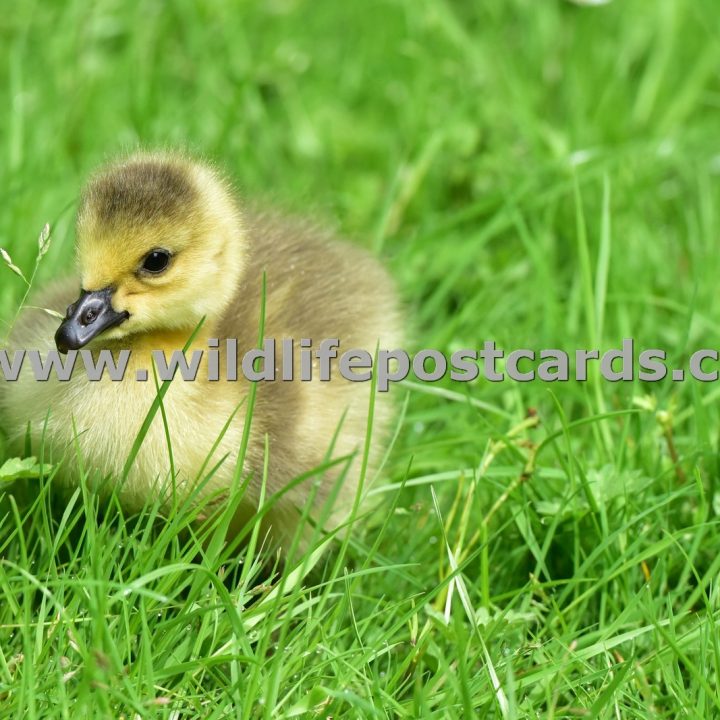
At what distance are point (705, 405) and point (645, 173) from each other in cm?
95

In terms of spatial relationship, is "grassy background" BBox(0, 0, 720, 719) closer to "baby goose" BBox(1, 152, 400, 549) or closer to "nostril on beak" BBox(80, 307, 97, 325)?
"baby goose" BBox(1, 152, 400, 549)

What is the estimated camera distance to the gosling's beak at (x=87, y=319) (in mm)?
1878

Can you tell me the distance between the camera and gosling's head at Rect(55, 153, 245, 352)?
1908 mm

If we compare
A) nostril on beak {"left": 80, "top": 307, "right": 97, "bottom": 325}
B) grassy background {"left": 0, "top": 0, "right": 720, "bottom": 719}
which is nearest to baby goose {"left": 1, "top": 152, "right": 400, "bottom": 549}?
nostril on beak {"left": 80, "top": 307, "right": 97, "bottom": 325}

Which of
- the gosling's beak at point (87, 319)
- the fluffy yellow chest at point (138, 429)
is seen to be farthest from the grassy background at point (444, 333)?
the gosling's beak at point (87, 319)

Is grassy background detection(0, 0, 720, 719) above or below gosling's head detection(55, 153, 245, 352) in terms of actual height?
below

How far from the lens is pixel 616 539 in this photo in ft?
6.75

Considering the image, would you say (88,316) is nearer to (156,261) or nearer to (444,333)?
(156,261)

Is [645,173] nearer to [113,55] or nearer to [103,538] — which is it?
[113,55]

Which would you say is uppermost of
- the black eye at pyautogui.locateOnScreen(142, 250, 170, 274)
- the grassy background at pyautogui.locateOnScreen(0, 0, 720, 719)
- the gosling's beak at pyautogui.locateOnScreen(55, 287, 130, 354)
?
the black eye at pyautogui.locateOnScreen(142, 250, 170, 274)

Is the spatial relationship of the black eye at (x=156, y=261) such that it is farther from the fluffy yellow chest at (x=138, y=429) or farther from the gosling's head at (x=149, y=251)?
the fluffy yellow chest at (x=138, y=429)

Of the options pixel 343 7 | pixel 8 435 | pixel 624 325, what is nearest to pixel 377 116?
pixel 343 7

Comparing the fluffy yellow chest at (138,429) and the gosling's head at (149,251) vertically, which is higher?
the gosling's head at (149,251)

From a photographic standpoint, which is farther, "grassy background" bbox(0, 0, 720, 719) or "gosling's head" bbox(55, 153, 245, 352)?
"gosling's head" bbox(55, 153, 245, 352)
